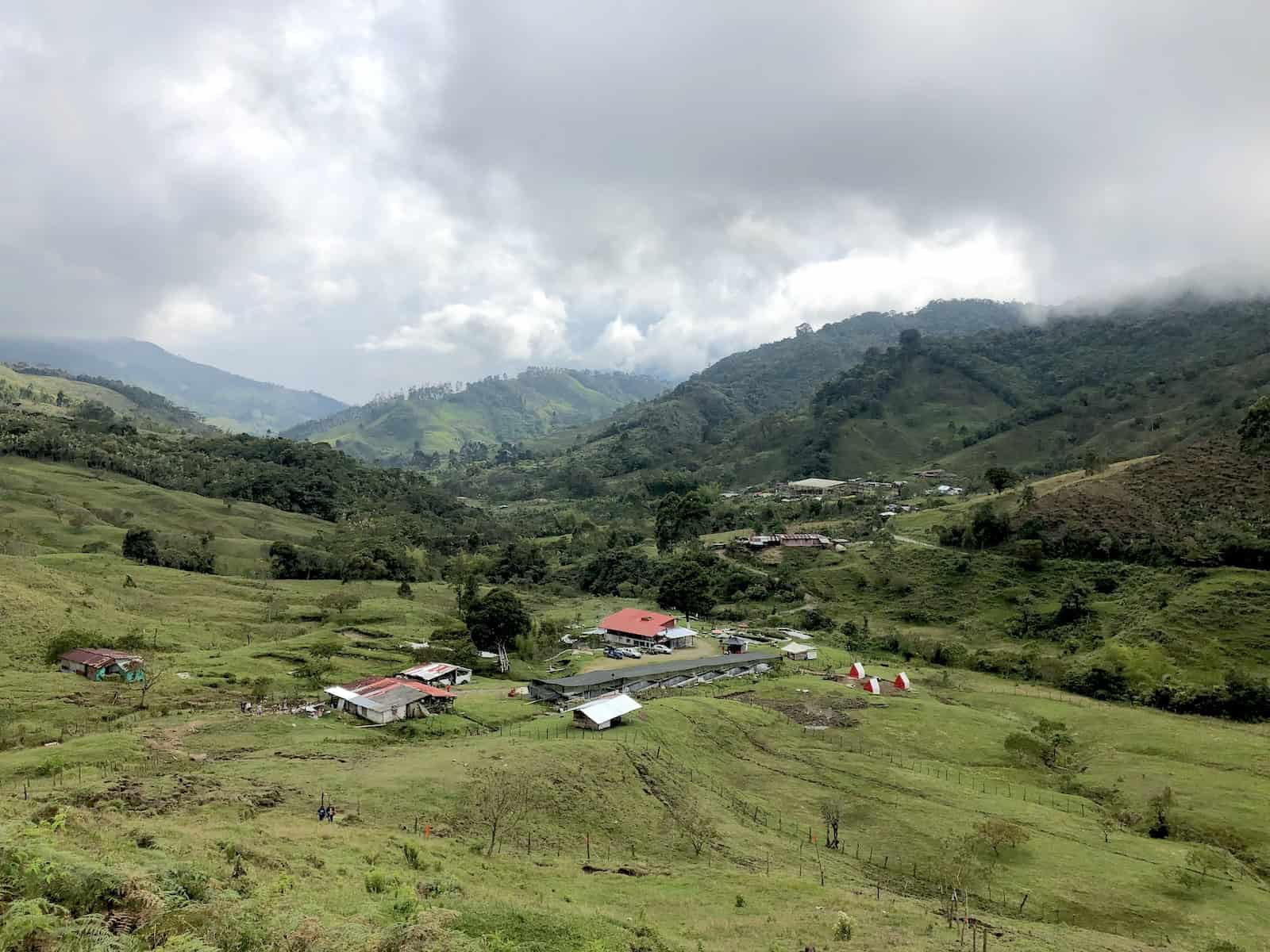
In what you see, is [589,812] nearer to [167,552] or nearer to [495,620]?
[495,620]

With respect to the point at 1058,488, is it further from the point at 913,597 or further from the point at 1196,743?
the point at 1196,743

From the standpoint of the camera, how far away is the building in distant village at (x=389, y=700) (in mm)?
39312

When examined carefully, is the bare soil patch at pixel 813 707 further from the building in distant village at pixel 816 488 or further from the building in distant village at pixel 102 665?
the building in distant village at pixel 816 488

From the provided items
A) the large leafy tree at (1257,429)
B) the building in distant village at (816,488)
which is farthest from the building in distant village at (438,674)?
the building in distant village at (816,488)

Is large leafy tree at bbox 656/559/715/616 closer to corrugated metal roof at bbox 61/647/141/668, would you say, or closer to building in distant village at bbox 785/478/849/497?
corrugated metal roof at bbox 61/647/141/668

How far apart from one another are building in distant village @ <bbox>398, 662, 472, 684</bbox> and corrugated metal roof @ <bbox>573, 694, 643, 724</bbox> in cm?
1454

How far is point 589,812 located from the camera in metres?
29.0

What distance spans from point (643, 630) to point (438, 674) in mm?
21918

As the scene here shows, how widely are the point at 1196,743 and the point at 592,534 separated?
96977 mm

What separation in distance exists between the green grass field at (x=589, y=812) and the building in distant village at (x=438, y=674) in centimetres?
137

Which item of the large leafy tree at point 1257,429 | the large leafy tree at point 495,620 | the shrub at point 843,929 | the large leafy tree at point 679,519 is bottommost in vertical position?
the shrub at point 843,929

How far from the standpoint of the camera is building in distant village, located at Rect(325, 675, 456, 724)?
129 ft

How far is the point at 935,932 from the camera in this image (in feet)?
69.5

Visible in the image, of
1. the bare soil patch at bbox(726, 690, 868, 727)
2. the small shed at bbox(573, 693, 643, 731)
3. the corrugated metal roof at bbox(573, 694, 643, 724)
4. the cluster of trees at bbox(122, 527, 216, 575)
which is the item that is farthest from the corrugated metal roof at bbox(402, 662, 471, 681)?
the cluster of trees at bbox(122, 527, 216, 575)
